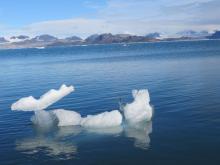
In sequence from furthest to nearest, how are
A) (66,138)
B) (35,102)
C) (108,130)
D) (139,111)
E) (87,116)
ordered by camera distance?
(35,102), (87,116), (139,111), (108,130), (66,138)

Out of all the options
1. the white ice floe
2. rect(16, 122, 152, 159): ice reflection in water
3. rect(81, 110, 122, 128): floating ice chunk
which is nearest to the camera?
rect(16, 122, 152, 159): ice reflection in water

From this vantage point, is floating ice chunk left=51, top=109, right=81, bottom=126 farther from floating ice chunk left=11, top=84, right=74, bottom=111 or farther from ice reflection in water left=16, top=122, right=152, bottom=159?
floating ice chunk left=11, top=84, right=74, bottom=111

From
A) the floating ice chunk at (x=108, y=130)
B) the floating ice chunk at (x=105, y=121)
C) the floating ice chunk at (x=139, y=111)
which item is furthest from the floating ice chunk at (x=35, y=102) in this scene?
the floating ice chunk at (x=139, y=111)

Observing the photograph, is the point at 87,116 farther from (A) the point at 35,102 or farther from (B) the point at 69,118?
(A) the point at 35,102

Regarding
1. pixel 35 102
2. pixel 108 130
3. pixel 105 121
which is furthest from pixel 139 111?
pixel 35 102

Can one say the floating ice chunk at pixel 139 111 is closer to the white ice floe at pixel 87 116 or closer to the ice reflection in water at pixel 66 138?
the white ice floe at pixel 87 116

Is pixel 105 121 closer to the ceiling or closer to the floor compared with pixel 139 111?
closer to the floor

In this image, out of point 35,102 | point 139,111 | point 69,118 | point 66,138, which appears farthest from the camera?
point 35,102

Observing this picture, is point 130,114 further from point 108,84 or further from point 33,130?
point 108,84

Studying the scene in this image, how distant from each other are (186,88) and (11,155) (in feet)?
83.7

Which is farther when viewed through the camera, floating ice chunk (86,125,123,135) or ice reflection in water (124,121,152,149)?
floating ice chunk (86,125,123,135)

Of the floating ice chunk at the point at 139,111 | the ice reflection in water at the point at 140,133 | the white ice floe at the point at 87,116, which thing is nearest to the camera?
the ice reflection in water at the point at 140,133

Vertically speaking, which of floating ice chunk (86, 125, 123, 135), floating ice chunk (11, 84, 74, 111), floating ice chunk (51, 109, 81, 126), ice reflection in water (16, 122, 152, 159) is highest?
floating ice chunk (11, 84, 74, 111)

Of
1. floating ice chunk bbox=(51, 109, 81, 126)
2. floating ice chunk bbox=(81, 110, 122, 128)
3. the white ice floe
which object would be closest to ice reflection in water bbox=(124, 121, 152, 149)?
the white ice floe
